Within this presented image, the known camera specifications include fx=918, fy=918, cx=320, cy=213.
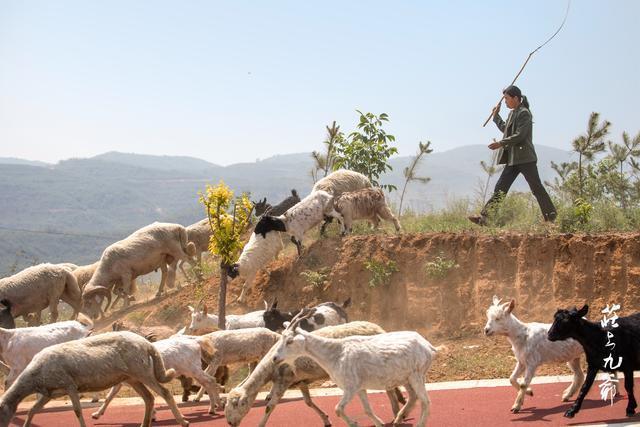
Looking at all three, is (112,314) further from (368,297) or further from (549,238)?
(549,238)

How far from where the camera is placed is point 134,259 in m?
22.9

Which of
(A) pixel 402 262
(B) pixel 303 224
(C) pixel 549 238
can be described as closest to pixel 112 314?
(B) pixel 303 224

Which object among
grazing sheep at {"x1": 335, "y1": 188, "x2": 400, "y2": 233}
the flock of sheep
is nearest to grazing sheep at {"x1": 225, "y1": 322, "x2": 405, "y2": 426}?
the flock of sheep

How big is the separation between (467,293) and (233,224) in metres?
4.90

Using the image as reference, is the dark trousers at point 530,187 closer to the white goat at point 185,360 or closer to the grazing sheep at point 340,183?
the grazing sheep at point 340,183

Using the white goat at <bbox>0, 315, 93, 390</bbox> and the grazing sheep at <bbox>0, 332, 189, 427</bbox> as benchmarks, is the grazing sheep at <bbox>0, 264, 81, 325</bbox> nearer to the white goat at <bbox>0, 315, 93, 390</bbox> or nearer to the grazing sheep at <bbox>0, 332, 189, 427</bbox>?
the white goat at <bbox>0, 315, 93, 390</bbox>

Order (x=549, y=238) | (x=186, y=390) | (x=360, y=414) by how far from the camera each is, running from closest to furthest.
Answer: (x=360, y=414) < (x=186, y=390) < (x=549, y=238)

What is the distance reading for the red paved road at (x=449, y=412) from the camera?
37.3 feet

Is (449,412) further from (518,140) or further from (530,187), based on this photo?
(518,140)

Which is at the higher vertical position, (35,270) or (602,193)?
(602,193)

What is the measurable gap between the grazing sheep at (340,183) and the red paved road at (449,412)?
7.72 m

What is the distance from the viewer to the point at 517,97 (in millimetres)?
18750

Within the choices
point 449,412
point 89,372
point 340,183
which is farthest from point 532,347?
point 340,183

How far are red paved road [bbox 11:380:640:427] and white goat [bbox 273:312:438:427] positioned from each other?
3.00 ft
